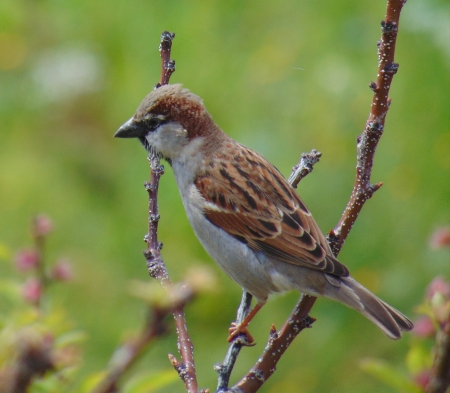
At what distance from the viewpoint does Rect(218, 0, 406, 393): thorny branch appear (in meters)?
1.89

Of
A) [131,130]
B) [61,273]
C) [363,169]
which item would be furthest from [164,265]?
[131,130]

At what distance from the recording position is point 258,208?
9.02ft

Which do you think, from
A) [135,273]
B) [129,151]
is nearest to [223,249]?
[135,273]

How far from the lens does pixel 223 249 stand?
2.72 metres

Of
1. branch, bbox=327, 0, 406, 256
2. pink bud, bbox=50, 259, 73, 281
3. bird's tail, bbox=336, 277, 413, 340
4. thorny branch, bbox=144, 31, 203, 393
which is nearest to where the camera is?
thorny branch, bbox=144, 31, 203, 393

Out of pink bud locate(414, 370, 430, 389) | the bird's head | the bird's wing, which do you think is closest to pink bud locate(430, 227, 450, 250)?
pink bud locate(414, 370, 430, 389)

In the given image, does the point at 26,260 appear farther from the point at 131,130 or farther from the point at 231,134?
the point at 231,134

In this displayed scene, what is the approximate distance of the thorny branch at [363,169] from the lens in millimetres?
1893

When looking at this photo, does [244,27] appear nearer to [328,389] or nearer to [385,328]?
[328,389]

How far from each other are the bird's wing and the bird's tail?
181mm

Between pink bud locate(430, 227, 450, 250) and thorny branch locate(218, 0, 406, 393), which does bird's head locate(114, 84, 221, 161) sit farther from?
pink bud locate(430, 227, 450, 250)

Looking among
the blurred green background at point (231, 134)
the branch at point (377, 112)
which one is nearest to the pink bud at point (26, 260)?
the branch at point (377, 112)

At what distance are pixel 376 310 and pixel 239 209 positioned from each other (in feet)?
2.19

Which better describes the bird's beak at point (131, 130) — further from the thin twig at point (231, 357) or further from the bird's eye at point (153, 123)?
the thin twig at point (231, 357)
